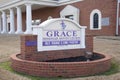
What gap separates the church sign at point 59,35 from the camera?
677cm

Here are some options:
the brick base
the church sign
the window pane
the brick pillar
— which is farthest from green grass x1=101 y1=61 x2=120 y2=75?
the window pane

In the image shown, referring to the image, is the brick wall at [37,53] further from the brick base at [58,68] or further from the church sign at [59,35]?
the brick base at [58,68]

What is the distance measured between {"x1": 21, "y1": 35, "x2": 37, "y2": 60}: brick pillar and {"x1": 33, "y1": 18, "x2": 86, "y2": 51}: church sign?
155mm

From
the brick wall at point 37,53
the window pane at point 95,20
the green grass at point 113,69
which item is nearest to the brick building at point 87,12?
the window pane at point 95,20

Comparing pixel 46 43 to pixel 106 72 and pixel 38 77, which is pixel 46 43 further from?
pixel 106 72

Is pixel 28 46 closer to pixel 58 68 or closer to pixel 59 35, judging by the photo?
pixel 59 35

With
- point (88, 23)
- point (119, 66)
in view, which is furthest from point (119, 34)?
point (119, 66)

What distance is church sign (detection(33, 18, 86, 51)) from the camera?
22.2 feet

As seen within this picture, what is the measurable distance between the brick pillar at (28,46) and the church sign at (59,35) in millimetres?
155

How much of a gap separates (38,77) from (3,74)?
1050mm

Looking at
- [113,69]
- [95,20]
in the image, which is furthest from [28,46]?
[95,20]

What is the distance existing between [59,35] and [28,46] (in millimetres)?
1105

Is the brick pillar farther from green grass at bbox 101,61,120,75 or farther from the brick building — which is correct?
the brick building

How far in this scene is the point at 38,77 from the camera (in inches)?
235
